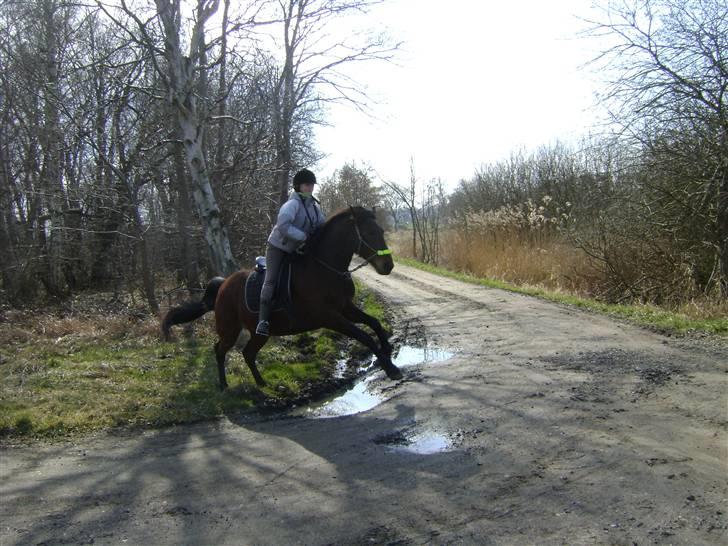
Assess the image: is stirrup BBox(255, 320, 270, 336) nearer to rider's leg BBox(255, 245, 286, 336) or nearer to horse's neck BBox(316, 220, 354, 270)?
rider's leg BBox(255, 245, 286, 336)

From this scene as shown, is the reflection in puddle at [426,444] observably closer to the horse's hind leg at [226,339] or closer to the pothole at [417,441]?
the pothole at [417,441]

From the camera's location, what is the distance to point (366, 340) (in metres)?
7.08

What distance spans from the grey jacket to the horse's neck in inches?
10.8

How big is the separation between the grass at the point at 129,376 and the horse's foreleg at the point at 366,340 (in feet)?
4.09

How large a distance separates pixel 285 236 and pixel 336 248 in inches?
27.0

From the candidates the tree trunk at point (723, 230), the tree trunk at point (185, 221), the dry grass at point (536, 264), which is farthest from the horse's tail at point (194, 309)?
the tree trunk at point (723, 230)

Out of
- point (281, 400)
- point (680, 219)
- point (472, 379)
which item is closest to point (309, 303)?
point (281, 400)

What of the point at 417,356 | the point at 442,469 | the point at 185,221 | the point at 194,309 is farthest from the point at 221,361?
the point at 185,221

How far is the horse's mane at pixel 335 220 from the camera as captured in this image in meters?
7.29

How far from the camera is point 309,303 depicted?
24.3ft

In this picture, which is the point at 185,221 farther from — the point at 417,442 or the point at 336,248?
the point at 417,442

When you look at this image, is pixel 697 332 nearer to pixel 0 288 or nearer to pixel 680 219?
pixel 680 219

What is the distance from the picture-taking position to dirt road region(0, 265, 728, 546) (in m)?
3.70

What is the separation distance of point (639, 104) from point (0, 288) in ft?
56.8
